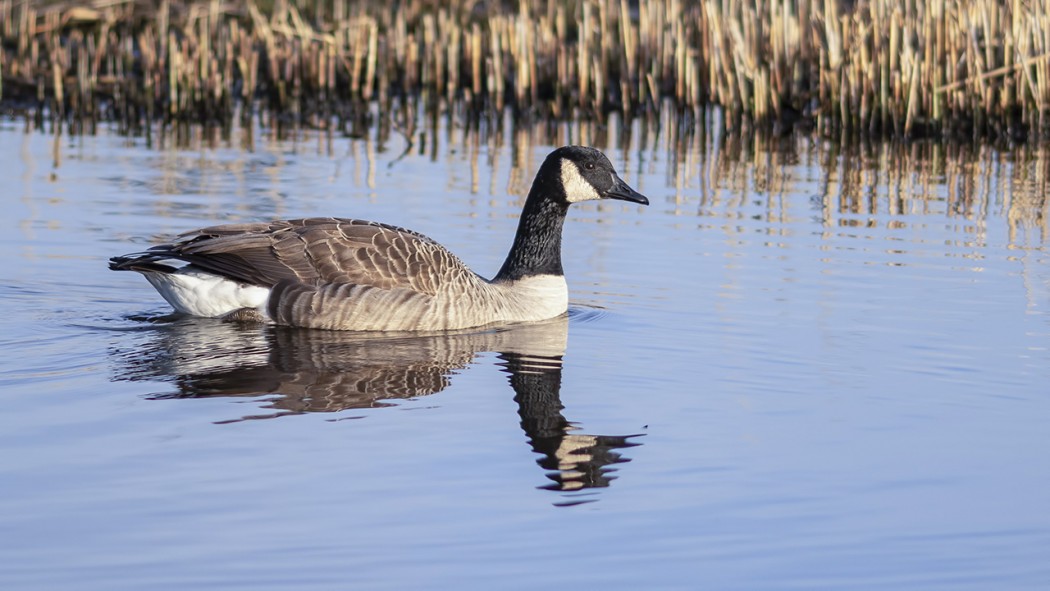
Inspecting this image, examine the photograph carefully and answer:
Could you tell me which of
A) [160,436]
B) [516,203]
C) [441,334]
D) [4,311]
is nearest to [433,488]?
[160,436]

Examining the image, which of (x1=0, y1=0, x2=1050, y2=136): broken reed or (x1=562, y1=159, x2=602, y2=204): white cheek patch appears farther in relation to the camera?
(x1=0, y1=0, x2=1050, y2=136): broken reed

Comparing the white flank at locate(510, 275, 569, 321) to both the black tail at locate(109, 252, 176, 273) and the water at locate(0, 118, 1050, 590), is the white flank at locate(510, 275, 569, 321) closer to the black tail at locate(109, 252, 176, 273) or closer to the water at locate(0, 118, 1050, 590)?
the water at locate(0, 118, 1050, 590)

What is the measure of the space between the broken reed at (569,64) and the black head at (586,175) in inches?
398

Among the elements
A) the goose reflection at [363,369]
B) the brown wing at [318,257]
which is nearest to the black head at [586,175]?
the goose reflection at [363,369]

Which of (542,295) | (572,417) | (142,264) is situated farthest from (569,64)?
(572,417)

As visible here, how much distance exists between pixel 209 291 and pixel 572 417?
131 inches

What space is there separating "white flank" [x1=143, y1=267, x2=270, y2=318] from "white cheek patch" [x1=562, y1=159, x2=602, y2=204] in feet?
7.89

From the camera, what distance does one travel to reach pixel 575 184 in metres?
10.9

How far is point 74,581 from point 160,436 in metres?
1.81

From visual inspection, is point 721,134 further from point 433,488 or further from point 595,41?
point 433,488

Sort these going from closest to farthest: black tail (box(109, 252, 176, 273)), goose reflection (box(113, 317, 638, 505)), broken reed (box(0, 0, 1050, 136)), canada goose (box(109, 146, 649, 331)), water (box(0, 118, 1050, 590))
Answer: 1. water (box(0, 118, 1050, 590))
2. goose reflection (box(113, 317, 638, 505))
3. black tail (box(109, 252, 176, 273))
4. canada goose (box(109, 146, 649, 331))
5. broken reed (box(0, 0, 1050, 136))

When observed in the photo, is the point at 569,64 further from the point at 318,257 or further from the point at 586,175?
the point at 318,257

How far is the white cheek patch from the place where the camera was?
10.8 m

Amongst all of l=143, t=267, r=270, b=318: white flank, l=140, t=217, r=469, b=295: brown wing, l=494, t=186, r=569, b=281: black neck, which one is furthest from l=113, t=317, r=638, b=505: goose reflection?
l=494, t=186, r=569, b=281: black neck
